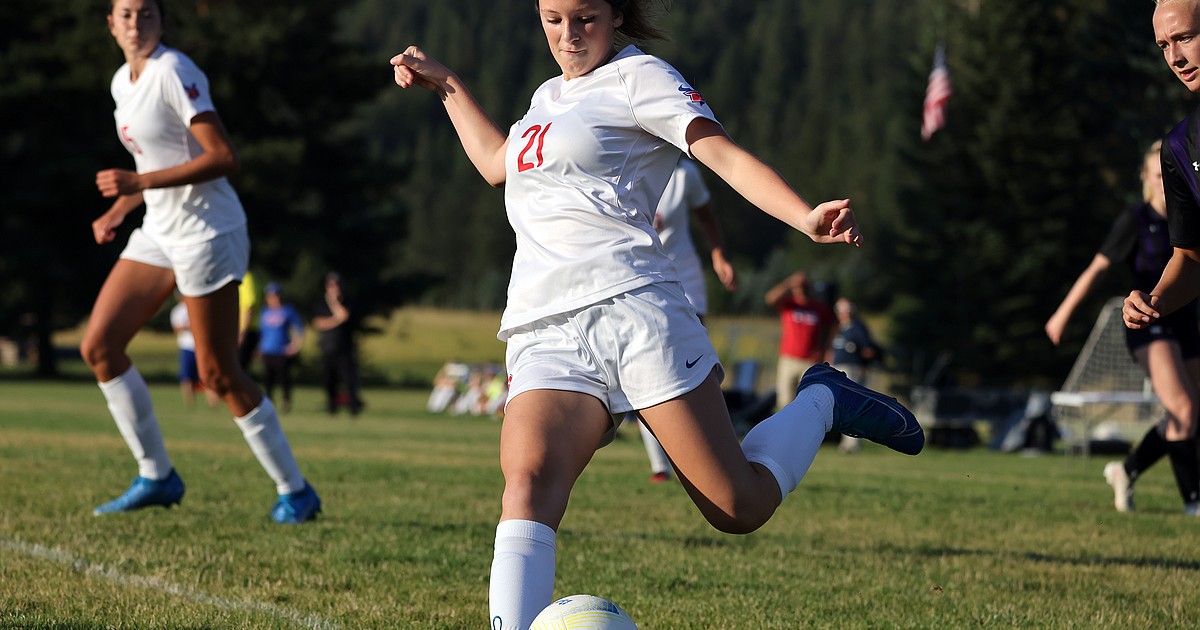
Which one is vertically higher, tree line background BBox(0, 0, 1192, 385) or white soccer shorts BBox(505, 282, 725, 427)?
white soccer shorts BBox(505, 282, 725, 427)

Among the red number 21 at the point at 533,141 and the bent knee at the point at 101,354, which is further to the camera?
the bent knee at the point at 101,354

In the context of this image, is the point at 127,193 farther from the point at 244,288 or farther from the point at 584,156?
the point at 244,288

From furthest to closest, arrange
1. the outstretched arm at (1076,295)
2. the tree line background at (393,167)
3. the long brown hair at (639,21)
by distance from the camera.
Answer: the tree line background at (393,167) → the outstretched arm at (1076,295) → the long brown hair at (639,21)

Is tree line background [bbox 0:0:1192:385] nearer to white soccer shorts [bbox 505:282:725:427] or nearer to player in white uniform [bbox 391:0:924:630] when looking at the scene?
player in white uniform [bbox 391:0:924:630]

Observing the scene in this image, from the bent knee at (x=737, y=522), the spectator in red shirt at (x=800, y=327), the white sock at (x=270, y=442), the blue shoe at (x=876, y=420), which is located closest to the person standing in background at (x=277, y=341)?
the spectator in red shirt at (x=800, y=327)

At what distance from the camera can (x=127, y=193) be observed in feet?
19.4

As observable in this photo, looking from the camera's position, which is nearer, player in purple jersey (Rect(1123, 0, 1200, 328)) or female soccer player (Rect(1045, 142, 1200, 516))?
player in purple jersey (Rect(1123, 0, 1200, 328))

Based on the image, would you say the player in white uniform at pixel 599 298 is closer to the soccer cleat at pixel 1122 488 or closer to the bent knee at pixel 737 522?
the bent knee at pixel 737 522

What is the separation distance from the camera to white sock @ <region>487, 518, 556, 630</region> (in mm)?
3227

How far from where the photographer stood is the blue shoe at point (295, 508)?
645 centimetres

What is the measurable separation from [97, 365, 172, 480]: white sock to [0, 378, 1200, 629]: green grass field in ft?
0.97

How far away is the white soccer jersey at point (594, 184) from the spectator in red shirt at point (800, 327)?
1226cm

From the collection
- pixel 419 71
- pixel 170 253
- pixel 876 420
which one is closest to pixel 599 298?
pixel 419 71

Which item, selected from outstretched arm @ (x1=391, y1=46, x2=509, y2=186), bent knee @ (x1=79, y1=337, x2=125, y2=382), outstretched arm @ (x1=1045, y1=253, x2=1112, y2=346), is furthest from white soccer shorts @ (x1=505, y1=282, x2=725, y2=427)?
outstretched arm @ (x1=1045, y1=253, x2=1112, y2=346)
